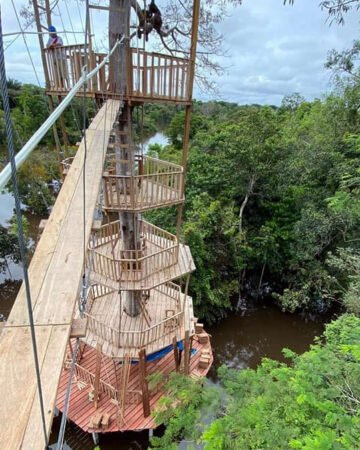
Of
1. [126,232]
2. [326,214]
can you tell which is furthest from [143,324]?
[326,214]

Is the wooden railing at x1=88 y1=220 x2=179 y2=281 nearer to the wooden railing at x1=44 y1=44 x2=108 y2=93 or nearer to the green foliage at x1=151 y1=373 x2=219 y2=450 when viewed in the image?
the green foliage at x1=151 y1=373 x2=219 y2=450

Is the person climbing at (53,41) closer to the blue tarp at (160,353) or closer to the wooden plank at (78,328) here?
the wooden plank at (78,328)

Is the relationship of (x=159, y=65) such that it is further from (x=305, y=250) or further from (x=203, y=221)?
(x=305, y=250)

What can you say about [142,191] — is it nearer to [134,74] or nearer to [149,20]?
[134,74]

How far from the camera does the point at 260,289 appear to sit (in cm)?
1206

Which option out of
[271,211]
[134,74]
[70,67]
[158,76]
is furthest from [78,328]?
[271,211]

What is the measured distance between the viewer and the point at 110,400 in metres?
6.24

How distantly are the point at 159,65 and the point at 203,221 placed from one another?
575cm

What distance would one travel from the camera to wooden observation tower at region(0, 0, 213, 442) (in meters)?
1.16

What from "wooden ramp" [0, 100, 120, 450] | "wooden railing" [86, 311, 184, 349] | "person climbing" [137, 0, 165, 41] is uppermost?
"person climbing" [137, 0, 165, 41]

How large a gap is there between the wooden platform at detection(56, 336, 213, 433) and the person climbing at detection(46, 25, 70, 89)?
5122mm

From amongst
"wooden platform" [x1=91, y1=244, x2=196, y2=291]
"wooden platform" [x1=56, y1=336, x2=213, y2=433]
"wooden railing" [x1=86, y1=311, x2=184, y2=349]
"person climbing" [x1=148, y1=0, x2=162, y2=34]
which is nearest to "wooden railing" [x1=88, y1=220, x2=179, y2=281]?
"wooden platform" [x1=91, y1=244, x2=196, y2=291]

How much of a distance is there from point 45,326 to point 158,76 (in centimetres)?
419

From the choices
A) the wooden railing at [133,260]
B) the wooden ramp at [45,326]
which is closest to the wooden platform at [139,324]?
the wooden railing at [133,260]
